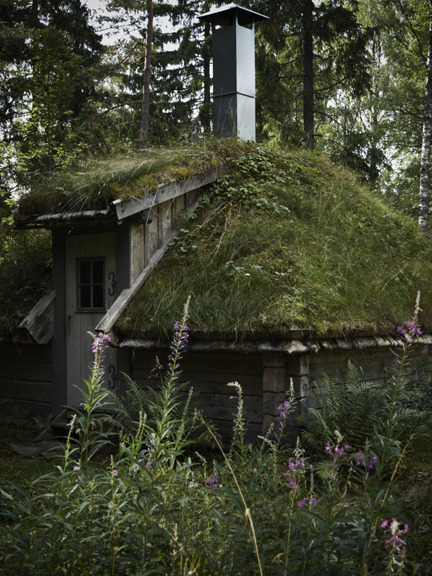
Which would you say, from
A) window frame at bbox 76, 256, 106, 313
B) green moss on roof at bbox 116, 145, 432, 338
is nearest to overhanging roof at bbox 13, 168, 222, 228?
green moss on roof at bbox 116, 145, 432, 338

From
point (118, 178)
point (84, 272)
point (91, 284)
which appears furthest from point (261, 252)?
point (84, 272)

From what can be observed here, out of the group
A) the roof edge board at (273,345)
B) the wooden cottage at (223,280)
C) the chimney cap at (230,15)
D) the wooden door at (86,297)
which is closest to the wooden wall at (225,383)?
the wooden cottage at (223,280)

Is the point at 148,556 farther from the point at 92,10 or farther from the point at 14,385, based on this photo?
the point at 92,10

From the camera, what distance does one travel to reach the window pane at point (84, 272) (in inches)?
366

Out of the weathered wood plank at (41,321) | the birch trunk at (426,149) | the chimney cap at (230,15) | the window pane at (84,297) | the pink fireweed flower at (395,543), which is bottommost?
the pink fireweed flower at (395,543)

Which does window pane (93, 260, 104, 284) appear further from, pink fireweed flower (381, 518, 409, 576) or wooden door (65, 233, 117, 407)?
pink fireweed flower (381, 518, 409, 576)

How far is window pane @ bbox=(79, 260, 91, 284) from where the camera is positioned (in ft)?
30.5

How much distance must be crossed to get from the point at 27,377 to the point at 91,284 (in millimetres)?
2266

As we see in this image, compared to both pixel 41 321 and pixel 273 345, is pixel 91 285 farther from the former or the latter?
pixel 273 345

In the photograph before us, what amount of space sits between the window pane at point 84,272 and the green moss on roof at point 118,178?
89 centimetres

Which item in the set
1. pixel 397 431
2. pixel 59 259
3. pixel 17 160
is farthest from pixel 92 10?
pixel 397 431

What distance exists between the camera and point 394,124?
84.3ft

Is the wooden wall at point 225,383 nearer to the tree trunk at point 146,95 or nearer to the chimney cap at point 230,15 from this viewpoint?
the chimney cap at point 230,15

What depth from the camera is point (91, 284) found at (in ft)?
30.1
